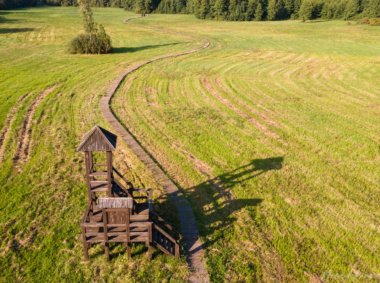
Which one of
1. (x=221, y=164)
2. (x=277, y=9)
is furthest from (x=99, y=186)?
(x=277, y=9)

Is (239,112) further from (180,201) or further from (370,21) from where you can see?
(370,21)

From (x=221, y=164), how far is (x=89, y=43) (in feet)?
105

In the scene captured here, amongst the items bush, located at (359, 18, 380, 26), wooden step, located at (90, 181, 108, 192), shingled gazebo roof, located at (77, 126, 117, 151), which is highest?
shingled gazebo roof, located at (77, 126, 117, 151)

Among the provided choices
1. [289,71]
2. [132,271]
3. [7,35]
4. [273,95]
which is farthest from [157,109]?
[7,35]

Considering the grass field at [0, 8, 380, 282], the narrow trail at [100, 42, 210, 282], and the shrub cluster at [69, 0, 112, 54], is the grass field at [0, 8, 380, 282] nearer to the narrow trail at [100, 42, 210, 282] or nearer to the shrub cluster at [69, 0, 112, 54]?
the narrow trail at [100, 42, 210, 282]

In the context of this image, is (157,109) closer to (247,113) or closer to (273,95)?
(247,113)

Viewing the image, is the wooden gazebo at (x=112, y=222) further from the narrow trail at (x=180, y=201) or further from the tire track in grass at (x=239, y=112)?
the tire track in grass at (x=239, y=112)

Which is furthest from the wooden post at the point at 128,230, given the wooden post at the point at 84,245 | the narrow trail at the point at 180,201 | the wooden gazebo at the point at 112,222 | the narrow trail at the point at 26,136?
the narrow trail at the point at 26,136

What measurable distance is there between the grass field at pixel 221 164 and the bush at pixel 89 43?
209 inches

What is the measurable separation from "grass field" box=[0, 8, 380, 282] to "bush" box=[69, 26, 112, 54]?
209 inches

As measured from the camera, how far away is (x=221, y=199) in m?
12.7

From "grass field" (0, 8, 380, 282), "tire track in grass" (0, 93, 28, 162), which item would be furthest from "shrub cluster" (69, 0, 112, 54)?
"tire track in grass" (0, 93, 28, 162)

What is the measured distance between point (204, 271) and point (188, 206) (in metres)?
3.13

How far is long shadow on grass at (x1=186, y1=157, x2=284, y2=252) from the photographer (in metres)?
11.1
